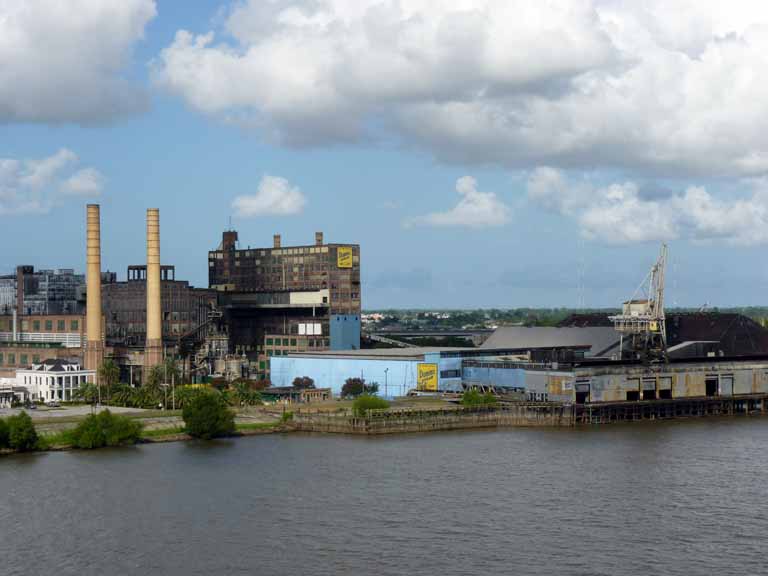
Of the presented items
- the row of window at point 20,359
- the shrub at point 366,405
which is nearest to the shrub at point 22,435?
the shrub at point 366,405

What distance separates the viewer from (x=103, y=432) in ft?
275

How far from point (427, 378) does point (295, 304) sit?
35.9 metres

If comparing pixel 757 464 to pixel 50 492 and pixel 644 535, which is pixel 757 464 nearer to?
pixel 644 535

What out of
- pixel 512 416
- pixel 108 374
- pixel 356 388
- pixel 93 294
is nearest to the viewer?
pixel 512 416

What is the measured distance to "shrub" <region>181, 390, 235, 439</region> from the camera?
89125mm

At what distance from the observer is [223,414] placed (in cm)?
9056

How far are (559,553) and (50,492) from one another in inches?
1230

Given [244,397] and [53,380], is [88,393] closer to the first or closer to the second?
[53,380]

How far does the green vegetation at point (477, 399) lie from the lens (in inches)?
4028

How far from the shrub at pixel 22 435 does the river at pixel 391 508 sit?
6.13 feet

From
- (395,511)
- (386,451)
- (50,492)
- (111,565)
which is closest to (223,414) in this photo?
(386,451)

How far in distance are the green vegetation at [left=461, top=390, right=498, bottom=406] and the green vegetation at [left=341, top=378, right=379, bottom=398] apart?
1803 cm

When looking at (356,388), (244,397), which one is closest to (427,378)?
(356,388)

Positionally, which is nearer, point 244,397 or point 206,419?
point 206,419
